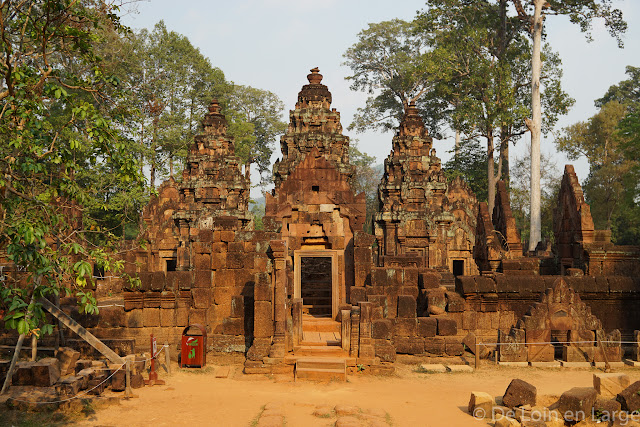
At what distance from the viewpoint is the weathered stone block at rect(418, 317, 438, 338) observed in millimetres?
14727

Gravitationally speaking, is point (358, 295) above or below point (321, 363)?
above

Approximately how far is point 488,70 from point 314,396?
99.2 feet


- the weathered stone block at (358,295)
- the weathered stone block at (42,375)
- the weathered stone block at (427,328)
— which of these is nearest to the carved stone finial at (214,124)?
the weathered stone block at (358,295)

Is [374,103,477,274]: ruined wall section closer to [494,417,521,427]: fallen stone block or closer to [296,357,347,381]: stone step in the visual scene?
[296,357,347,381]: stone step

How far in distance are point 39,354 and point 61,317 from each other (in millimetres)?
3458

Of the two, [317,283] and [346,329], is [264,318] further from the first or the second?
[317,283]

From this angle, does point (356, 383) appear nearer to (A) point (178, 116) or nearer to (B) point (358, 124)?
(A) point (178, 116)

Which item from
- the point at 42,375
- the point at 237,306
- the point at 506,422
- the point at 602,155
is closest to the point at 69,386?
the point at 42,375

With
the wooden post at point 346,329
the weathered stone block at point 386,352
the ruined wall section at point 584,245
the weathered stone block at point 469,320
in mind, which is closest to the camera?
the weathered stone block at point 386,352

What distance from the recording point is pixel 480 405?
10.2m

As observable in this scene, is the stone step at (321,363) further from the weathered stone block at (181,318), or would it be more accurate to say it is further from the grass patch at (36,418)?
the grass patch at (36,418)

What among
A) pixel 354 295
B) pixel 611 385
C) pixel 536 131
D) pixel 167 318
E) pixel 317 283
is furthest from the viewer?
pixel 536 131

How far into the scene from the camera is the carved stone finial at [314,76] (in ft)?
90.9

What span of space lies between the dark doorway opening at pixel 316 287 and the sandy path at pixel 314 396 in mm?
6402
